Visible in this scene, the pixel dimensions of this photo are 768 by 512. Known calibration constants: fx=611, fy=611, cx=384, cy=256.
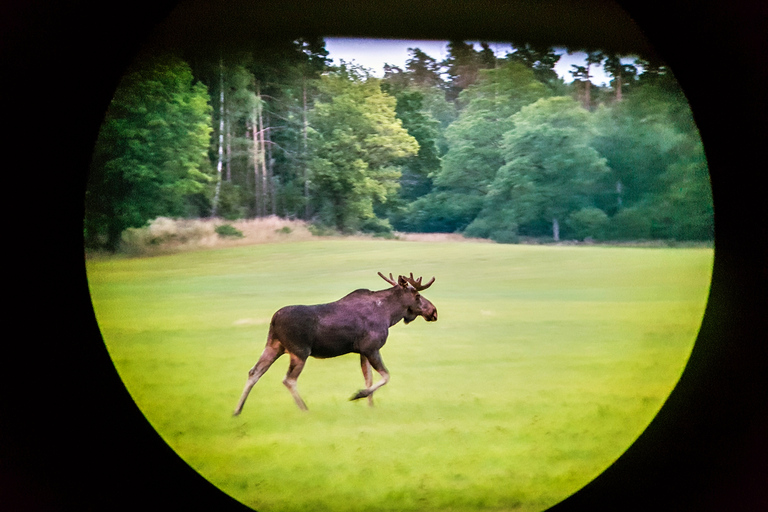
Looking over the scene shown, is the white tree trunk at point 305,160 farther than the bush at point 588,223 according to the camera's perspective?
No

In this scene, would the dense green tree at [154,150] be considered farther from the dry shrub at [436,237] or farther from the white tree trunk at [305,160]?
the dry shrub at [436,237]

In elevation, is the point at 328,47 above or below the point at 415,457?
above

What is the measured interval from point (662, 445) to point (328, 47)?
296cm

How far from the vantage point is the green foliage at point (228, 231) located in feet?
11.5

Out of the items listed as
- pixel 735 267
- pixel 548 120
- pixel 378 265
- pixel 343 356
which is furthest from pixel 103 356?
pixel 735 267

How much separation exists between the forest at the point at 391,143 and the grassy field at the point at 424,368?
243 mm

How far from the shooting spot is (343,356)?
3.40m

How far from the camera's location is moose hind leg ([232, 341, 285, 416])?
3.33m

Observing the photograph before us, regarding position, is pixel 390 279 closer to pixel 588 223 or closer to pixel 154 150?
pixel 588 223

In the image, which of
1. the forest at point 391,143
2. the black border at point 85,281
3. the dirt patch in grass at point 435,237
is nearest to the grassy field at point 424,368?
the dirt patch in grass at point 435,237

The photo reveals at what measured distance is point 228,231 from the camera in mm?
3510

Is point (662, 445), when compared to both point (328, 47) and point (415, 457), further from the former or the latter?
point (328, 47)

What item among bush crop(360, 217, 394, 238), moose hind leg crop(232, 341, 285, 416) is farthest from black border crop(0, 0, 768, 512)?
bush crop(360, 217, 394, 238)

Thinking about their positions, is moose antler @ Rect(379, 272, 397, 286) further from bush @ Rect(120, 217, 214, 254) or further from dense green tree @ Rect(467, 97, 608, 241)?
bush @ Rect(120, 217, 214, 254)
